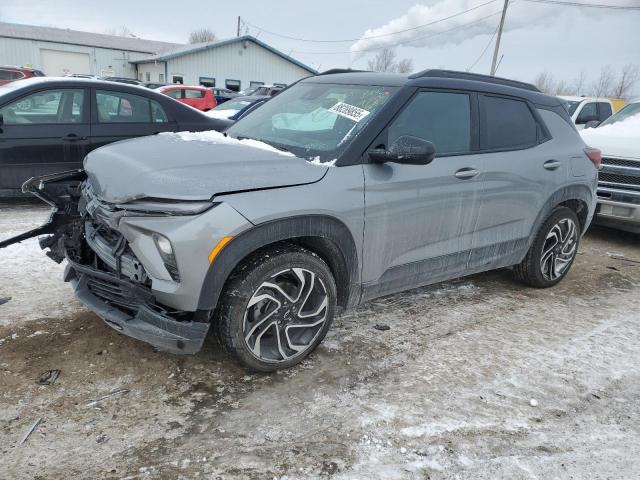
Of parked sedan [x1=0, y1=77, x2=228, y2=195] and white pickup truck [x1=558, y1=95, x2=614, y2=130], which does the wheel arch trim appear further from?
white pickup truck [x1=558, y1=95, x2=614, y2=130]

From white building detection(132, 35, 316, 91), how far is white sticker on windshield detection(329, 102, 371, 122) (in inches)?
1319

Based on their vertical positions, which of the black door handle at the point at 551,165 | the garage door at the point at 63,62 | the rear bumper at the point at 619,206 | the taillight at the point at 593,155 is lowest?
the rear bumper at the point at 619,206

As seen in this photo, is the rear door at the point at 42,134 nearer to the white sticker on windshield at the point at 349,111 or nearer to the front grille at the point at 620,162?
the white sticker on windshield at the point at 349,111

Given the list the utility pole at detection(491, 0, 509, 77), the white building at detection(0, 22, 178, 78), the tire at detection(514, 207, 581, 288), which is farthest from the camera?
the white building at detection(0, 22, 178, 78)

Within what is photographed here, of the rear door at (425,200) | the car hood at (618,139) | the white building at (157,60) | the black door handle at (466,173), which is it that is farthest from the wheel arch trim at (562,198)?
the white building at (157,60)

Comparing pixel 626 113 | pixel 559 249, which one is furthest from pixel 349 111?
pixel 626 113

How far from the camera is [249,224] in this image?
262cm

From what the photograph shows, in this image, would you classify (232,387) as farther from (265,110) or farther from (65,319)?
(265,110)

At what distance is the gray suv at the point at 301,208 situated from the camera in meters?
2.58

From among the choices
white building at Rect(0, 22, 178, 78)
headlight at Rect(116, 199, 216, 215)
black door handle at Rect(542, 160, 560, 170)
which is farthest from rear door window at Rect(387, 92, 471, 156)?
white building at Rect(0, 22, 178, 78)

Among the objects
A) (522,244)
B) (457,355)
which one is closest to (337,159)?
(457,355)

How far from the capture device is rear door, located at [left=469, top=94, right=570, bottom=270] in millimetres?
3850

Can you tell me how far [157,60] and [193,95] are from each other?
61.7 feet

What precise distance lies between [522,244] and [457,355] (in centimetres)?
142
